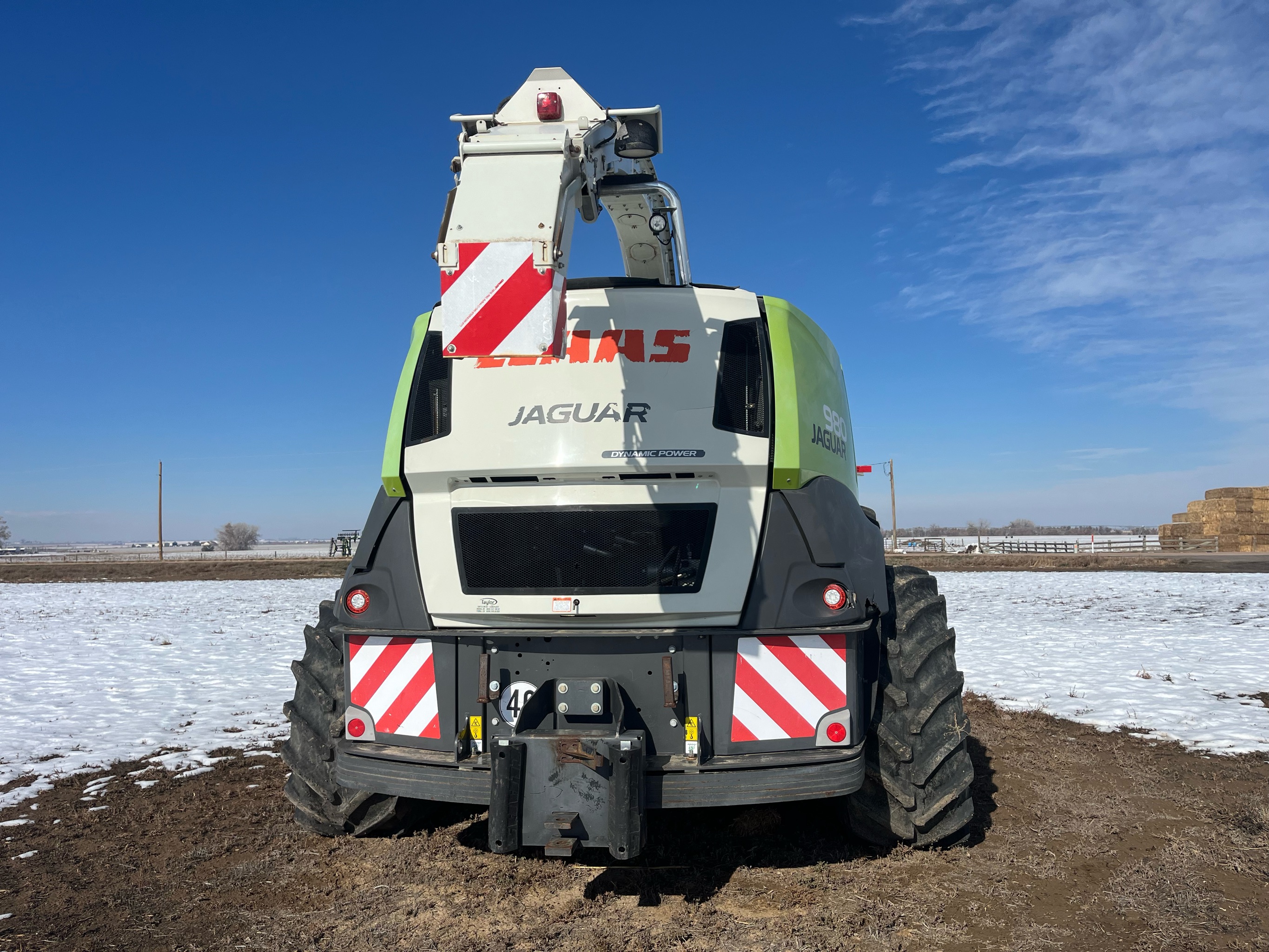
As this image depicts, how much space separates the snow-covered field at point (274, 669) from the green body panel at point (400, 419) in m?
3.31

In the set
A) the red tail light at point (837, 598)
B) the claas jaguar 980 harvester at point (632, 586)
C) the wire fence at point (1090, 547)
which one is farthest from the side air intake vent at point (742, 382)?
the wire fence at point (1090, 547)

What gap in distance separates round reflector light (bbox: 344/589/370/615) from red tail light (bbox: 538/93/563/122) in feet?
7.73

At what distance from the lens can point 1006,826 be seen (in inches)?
179

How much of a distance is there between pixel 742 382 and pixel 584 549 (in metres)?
1.07

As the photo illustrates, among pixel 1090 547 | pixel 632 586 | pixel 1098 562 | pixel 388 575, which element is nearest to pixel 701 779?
pixel 632 586

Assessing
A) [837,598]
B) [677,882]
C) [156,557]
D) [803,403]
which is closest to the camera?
[837,598]

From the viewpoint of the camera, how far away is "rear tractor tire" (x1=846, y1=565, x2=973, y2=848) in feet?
12.6

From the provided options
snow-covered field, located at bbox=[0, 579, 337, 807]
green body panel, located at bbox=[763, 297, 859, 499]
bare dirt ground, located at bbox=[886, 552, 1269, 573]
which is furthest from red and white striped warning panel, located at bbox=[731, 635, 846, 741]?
bare dirt ground, located at bbox=[886, 552, 1269, 573]

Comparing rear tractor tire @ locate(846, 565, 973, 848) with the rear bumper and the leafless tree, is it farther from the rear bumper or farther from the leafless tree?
the leafless tree

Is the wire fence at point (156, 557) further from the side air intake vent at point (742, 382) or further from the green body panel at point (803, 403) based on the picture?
the side air intake vent at point (742, 382)

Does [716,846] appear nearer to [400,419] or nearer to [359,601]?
[359,601]

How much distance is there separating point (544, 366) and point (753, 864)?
259 cm

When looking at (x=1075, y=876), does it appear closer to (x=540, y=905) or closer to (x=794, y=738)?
(x=794, y=738)

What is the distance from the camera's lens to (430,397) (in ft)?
13.3
